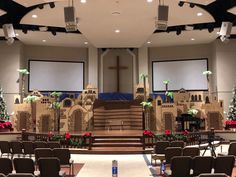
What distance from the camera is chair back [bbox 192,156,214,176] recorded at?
5.86 m

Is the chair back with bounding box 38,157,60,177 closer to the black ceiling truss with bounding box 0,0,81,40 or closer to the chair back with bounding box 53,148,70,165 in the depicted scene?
the chair back with bounding box 53,148,70,165

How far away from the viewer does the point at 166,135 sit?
12117 mm

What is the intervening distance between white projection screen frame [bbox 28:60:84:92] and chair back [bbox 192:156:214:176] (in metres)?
14.7

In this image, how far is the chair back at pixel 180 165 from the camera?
583cm

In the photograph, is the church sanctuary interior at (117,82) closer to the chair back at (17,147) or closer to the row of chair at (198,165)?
the chair back at (17,147)

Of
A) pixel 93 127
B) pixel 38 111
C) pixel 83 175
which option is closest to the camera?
pixel 83 175

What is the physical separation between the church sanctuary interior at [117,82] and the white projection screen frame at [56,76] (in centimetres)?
6

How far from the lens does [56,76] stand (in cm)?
1970

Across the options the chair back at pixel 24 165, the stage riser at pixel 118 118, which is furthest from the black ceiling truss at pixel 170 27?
the chair back at pixel 24 165

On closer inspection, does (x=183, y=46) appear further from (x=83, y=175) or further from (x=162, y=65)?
(x=83, y=175)

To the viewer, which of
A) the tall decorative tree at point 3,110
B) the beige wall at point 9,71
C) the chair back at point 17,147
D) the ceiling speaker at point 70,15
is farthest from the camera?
the beige wall at point 9,71

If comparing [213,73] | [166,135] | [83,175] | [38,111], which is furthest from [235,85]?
[83,175]

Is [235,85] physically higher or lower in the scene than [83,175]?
higher

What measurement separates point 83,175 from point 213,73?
13407 mm
